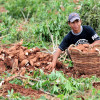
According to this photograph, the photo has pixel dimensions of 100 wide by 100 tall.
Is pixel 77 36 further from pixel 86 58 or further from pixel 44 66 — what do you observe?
pixel 44 66

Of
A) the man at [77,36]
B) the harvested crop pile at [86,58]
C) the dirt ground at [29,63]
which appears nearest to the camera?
the harvested crop pile at [86,58]

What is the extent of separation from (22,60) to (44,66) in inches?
16.6

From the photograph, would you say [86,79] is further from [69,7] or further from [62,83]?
[69,7]

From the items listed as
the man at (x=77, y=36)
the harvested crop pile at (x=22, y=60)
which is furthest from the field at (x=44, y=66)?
the man at (x=77, y=36)

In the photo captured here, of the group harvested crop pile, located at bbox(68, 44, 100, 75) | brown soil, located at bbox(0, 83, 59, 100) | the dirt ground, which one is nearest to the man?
the dirt ground

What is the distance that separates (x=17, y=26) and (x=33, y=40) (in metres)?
1.43

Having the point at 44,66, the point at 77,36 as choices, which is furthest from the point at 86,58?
the point at 44,66

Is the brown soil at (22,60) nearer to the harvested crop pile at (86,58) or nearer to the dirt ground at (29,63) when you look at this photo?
the dirt ground at (29,63)

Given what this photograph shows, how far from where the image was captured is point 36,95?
3.37 metres

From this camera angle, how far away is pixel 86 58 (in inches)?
156

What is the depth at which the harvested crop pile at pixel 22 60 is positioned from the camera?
445 cm

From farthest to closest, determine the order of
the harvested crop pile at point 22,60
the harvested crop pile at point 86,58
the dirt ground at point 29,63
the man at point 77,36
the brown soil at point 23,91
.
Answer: the harvested crop pile at point 22,60 → the man at point 77,36 → the dirt ground at point 29,63 → the harvested crop pile at point 86,58 → the brown soil at point 23,91

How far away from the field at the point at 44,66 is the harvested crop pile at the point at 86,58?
0.6 inches

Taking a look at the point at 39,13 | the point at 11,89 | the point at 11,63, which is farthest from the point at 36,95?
the point at 39,13
